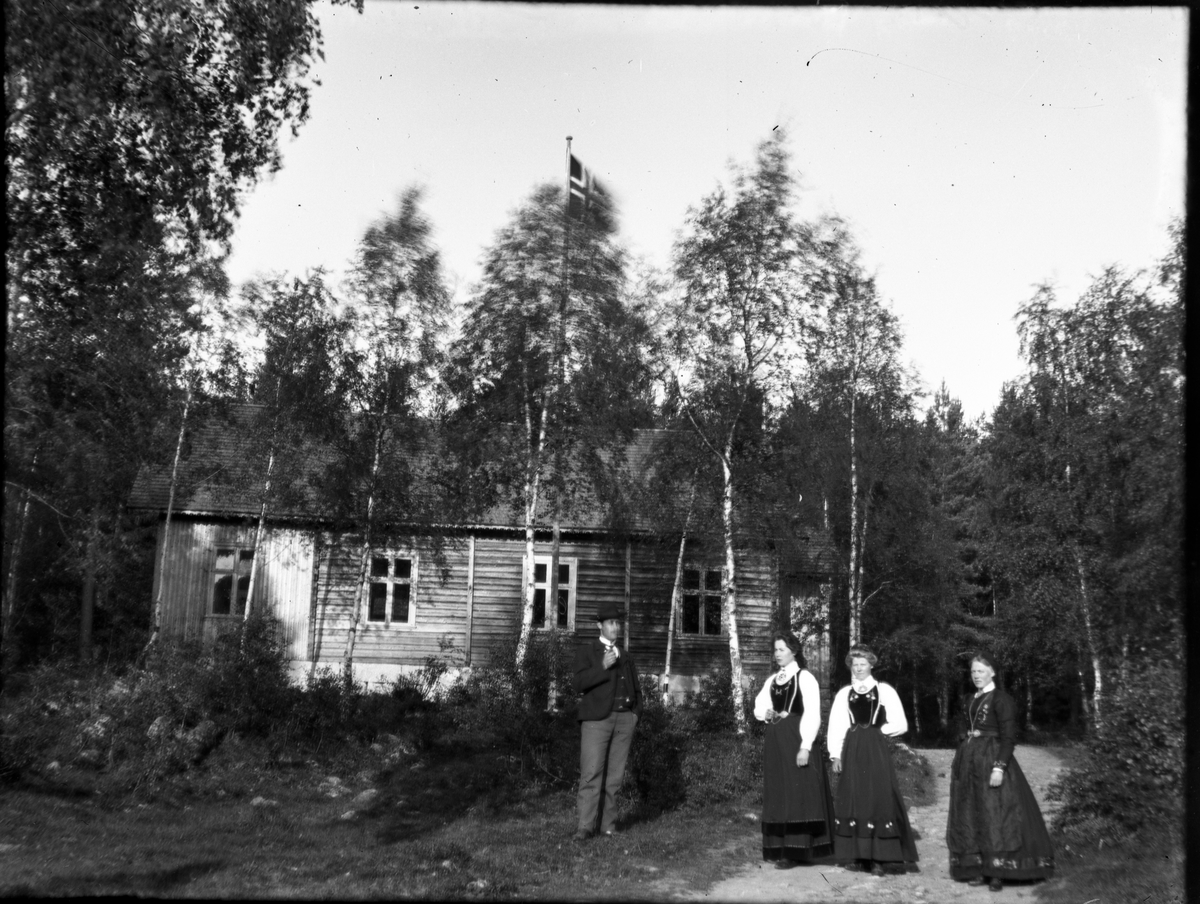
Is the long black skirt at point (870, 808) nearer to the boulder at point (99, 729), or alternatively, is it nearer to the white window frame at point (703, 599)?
the boulder at point (99, 729)

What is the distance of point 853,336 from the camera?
19219 millimetres

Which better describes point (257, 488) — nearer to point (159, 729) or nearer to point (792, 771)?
point (159, 729)

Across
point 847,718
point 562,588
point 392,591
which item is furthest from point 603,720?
point 392,591

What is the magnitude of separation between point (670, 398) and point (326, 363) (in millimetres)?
5762

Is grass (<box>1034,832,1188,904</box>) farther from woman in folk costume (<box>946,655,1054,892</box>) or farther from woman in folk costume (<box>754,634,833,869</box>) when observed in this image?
woman in folk costume (<box>754,634,833,869</box>)

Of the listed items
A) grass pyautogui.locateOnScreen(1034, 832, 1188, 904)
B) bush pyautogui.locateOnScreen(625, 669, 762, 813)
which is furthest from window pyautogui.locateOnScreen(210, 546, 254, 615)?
grass pyautogui.locateOnScreen(1034, 832, 1188, 904)

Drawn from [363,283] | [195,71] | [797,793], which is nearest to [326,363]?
[363,283]

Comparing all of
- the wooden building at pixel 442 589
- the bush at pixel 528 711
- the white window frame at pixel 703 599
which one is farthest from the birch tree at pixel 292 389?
the white window frame at pixel 703 599

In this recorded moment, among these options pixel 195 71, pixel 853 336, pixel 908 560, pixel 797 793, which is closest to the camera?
pixel 797 793

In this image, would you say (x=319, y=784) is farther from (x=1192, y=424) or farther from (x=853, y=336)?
(x=853, y=336)

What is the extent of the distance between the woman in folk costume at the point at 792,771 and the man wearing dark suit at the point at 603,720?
52.7 inches

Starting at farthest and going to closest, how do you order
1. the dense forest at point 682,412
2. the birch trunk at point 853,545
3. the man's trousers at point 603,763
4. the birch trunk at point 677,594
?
the birch trunk at point 853,545, the birch trunk at point 677,594, the dense forest at point 682,412, the man's trousers at point 603,763

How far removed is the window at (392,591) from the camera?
2069cm

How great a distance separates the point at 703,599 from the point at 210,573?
974cm
